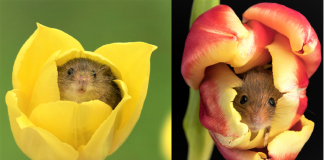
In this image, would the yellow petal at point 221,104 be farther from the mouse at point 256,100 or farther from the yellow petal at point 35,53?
the yellow petal at point 35,53

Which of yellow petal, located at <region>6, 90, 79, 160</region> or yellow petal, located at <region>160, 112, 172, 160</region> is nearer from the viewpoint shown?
yellow petal, located at <region>6, 90, 79, 160</region>

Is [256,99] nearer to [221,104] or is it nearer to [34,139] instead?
[221,104]

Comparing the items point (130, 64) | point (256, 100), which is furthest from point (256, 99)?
point (130, 64)

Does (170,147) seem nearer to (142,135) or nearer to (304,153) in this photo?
(142,135)

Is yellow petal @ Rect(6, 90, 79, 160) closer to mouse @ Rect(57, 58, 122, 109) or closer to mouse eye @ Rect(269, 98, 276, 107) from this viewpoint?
mouse @ Rect(57, 58, 122, 109)

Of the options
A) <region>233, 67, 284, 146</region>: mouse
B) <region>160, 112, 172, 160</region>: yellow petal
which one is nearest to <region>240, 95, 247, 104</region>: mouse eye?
<region>233, 67, 284, 146</region>: mouse

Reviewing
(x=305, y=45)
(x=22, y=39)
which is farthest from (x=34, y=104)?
(x=305, y=45)
